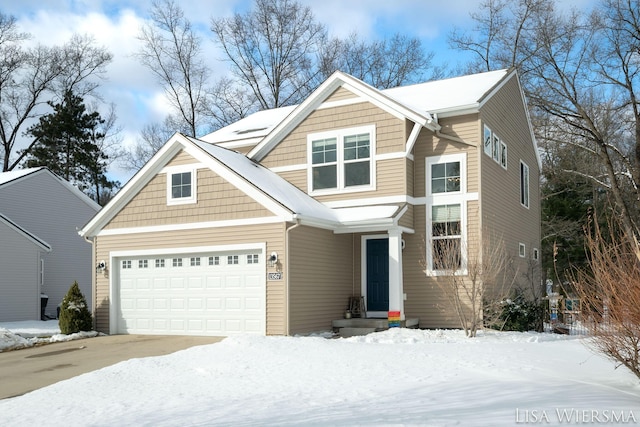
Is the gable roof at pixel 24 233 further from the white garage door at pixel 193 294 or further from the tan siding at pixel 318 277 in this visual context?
the tan siding at pixel 318 277

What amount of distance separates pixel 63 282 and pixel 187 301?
13142 mm

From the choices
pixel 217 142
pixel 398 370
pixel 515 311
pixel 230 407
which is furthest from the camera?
pixel 217 142

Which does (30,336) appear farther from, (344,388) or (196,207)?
(344,388)

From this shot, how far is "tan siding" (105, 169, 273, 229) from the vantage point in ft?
50.7

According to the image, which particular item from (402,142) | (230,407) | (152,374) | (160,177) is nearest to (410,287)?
(402,142)

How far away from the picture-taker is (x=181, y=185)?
53.9 ft

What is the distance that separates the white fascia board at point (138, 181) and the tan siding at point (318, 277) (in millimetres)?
4034

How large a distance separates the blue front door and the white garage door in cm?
342

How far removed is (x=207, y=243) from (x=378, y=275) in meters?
4.51

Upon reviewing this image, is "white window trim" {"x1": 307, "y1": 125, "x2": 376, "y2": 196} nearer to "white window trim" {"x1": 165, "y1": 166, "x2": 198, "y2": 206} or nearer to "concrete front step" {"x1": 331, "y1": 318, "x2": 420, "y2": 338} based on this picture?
"white window trim" {"x1": 165, "y1": 166, "x2": 198, "y2": 206}

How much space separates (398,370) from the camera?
32.6ft

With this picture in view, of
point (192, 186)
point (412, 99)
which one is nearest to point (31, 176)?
point (192, 186)

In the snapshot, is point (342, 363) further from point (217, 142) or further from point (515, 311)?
point (217, 142)

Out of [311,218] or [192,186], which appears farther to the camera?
[192,186]
